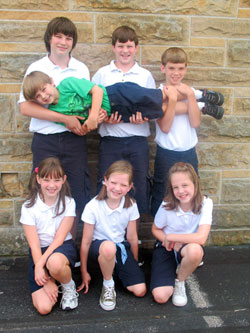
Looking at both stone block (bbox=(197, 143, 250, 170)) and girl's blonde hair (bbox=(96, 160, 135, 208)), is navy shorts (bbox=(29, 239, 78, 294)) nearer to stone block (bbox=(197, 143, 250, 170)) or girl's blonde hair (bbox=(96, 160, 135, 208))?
girl's blonde hair (bbox=(96, 160, 135, 208))

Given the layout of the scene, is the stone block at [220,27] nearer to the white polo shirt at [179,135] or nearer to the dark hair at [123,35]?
the dark hair at [123,35]

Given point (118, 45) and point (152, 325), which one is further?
point (118, 45)

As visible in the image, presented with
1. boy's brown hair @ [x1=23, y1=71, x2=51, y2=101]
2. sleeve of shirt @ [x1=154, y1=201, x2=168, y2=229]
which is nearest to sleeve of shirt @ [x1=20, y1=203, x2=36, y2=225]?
boy's brown hair @ [x1=23, y1=71, x2=51, y2=101]

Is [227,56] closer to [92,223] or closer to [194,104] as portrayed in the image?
[194,104]

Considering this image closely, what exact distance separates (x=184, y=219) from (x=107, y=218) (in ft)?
1.85

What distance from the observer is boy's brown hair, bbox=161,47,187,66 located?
2.95 metres

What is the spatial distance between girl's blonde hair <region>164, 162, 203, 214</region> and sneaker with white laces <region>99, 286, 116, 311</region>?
2.36ft

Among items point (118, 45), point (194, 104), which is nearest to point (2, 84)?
point (118, 45)

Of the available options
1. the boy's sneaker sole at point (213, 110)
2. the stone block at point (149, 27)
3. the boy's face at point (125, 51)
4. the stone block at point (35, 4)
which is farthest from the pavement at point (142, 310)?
the stone block at point (35, 4)

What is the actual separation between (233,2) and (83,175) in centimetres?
197

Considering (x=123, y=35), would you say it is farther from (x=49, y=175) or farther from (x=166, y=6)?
(x=49, y=175)

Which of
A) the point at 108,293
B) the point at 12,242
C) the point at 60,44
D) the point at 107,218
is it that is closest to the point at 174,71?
the point at 60,44

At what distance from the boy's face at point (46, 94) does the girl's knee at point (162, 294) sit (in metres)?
1.55

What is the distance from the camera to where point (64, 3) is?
3.07 metres
